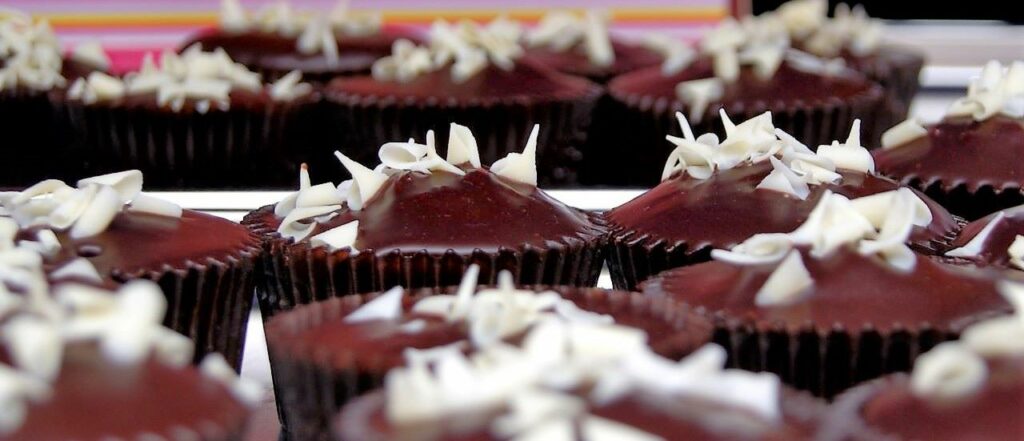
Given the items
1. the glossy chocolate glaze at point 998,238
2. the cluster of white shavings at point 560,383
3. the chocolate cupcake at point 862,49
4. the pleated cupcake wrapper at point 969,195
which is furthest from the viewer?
the chocolate cupcake at point 862,49

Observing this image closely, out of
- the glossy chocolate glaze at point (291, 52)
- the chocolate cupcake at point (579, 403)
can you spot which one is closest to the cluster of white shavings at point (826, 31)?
the glossy chocolate glaze at point (291, 52)

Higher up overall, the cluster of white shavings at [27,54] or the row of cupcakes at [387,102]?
the cluster of white shavings at [27,54]

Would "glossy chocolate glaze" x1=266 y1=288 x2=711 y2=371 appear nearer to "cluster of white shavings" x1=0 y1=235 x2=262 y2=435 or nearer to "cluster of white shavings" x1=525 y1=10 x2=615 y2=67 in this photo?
"cluster of white shavings" x1=0 y1=235 x2=262 y2=435

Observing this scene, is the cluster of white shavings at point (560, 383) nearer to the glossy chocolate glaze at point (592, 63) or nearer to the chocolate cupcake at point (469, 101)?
the chocolate cupcake at point (469, 101)

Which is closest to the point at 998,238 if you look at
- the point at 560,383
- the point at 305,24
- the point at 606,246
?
the point at 606,246

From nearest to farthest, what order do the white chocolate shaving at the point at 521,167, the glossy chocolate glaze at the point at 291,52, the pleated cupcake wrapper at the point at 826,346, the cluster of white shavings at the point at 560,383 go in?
the cluster of white shavings at the point at 560,383
the pleated cupcake wrapper at the point at 826,346
the white chocolate shaving at the point at 521,167
the glossy chocolate glaze at the point at 291,52

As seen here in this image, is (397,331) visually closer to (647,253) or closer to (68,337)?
(68,337)

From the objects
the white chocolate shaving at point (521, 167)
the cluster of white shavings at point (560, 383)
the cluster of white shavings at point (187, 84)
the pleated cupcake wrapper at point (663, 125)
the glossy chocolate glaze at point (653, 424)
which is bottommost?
the pleated cupcake wrapper at point (663, 125)

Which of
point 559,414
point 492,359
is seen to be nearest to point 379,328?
point 492,359
